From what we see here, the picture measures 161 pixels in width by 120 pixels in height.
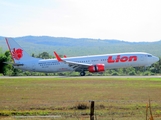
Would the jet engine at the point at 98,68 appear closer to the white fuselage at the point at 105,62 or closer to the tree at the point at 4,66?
the white fuselage at the point at 105,62

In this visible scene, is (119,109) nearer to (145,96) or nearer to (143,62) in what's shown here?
(145,96)

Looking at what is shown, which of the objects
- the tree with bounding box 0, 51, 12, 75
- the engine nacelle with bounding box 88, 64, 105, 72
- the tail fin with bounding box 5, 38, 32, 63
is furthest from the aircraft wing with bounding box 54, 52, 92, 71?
the tree with bounding box 0, 51, 12, 75

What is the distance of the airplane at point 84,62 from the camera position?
185 ft

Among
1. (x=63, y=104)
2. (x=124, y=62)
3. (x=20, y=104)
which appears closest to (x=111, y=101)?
(x=63, y=104)

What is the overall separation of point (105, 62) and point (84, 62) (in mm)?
3314

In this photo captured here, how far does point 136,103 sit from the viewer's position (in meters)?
22.2

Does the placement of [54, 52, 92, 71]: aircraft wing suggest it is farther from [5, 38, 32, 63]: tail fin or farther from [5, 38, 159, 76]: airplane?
[5, 38, 32, 63]: tail fin

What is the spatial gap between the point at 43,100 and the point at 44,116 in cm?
630

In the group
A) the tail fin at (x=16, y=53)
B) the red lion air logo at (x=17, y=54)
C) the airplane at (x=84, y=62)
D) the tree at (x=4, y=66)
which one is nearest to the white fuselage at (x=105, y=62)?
the airplane at (x=84, y=62)

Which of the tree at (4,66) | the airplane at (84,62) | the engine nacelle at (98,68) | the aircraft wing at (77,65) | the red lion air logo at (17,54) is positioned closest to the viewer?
the engine nacelle at (98,68)

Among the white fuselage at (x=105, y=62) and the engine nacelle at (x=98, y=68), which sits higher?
the white fuselage at (x=105, y=62)

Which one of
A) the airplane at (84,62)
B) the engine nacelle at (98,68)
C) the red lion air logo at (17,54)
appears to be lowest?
the engine nacelle at (98,68)

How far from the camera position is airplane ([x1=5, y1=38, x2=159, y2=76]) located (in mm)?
56500

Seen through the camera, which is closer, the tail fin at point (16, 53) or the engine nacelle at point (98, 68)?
the engine nacelle at point (98, 68)
